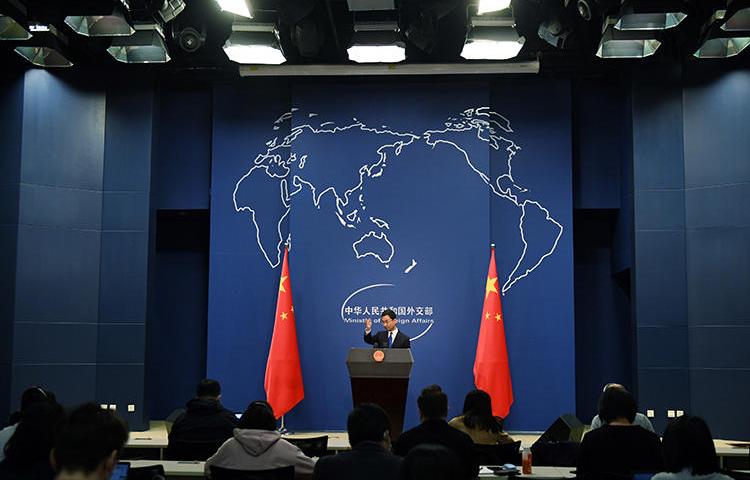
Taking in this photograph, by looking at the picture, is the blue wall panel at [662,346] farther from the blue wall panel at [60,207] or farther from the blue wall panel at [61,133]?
the blue wall panel at [61,133]

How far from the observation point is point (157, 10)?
8.59 meters

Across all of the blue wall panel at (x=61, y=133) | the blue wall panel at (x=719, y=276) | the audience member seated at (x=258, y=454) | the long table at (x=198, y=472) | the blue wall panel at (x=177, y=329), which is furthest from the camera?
the blue wall panel at (x=177, y=329)

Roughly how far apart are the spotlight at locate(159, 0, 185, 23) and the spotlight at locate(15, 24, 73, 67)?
122 centimetres

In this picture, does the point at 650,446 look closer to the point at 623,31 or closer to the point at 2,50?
the point at 623,31

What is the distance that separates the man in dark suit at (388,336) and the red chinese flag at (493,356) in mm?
835

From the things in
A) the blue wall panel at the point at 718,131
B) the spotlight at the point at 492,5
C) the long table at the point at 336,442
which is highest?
the spotlight at the point at 492,5

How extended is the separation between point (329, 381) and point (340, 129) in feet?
9.25

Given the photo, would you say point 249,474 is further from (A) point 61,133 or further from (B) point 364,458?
(A) point 61,133

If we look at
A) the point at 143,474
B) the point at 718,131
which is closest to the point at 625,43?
the point at 718,131

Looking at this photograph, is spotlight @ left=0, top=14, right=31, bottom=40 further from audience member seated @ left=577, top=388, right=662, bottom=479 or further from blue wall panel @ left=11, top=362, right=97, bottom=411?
audience member seated @ left=577, top=388, right=662, bottom=479

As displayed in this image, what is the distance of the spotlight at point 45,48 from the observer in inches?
355

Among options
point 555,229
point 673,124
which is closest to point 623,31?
point 673,124

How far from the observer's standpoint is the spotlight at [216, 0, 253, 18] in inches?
320

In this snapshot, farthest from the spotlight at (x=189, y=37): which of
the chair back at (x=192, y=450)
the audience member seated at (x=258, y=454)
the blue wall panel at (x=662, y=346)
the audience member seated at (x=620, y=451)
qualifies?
the audience member seated at (x=620, y=451)
